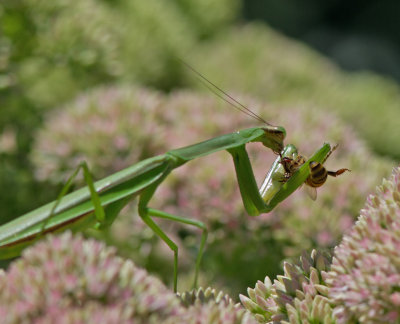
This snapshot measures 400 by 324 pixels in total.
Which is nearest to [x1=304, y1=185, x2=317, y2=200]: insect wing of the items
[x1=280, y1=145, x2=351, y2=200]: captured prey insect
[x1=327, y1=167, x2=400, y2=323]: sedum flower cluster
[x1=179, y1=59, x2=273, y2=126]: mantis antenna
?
[x1=280, y1=145, x2=351, y2=200]: captured prey insect

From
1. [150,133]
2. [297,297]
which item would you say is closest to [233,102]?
[150,133]

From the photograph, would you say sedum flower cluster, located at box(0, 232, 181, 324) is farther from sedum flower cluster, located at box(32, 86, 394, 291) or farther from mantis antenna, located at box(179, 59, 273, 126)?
sedum flower cluster, located at box(32, 86, 394, 291)

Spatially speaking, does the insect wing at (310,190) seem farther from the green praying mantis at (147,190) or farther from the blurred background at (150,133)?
the blurred background at (150,133)

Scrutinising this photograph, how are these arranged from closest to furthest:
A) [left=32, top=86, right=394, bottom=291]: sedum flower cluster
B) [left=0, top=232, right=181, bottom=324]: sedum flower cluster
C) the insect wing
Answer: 1. [left=0, top=232, right=181, bottom=324]: sedum flower cluster
2. the insect wing
3. [left=32, top=86, right=394, bottom=291]: sedum flower cluster

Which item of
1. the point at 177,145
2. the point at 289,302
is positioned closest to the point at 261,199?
the point at 289,302

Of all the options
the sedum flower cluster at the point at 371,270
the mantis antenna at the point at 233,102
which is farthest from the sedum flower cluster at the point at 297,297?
the mantis antenna at the point at 233,102

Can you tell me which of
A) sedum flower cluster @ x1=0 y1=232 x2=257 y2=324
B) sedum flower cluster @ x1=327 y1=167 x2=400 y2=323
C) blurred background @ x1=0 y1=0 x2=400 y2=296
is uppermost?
sedum flower cluster @ x1=327 y1=167 x2=400 y2=323
